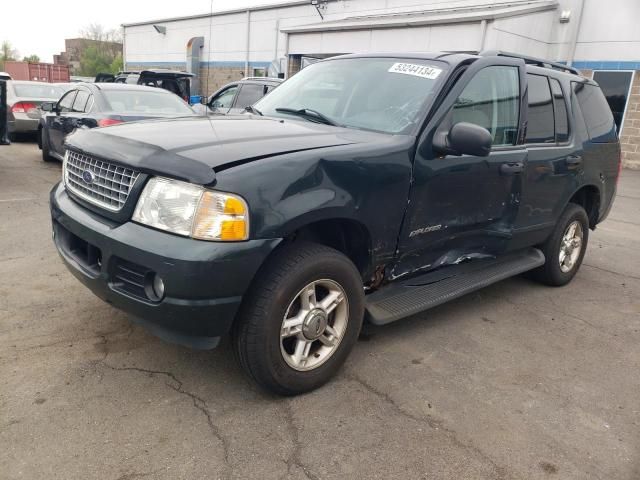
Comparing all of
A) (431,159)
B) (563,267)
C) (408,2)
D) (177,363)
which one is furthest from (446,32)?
(177,363)

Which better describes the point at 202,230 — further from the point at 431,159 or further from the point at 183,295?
the point at 431,159

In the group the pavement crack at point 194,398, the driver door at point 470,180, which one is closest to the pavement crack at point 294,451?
the pavement crack at point 194,398

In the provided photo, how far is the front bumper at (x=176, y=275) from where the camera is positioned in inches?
91.0

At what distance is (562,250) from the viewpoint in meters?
4.93

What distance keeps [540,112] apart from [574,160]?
→ 1.97ft

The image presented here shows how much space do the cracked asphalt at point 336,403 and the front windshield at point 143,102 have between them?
4.30 metres

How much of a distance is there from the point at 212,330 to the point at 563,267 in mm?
3772

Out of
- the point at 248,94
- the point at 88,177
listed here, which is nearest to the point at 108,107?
the point at 248,94

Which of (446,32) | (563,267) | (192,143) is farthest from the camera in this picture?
(446,32)

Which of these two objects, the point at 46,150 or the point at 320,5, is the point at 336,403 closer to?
the point at 46,150

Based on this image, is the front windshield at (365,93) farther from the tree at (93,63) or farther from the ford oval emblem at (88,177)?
the tree at (93,63)

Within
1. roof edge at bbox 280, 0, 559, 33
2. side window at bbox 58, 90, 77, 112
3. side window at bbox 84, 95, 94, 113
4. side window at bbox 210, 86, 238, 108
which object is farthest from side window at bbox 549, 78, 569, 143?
roof edge at bbox 280, 0, 559, 33

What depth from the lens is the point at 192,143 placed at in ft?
8.64

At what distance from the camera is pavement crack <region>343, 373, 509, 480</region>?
2.43 metres
